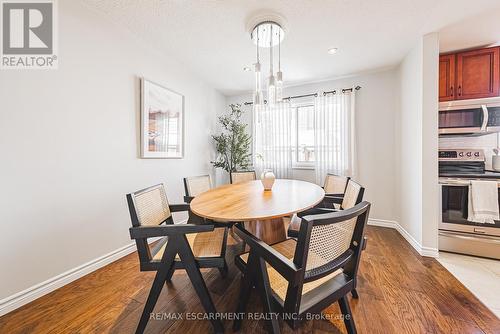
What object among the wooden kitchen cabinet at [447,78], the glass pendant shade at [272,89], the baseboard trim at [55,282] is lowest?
the baseboard trim at [55,282]

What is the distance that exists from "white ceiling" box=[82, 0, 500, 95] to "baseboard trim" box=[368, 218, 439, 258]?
2.26 metres

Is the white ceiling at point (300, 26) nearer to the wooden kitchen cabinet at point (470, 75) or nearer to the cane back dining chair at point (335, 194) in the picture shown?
the wooden kitchen cabinet at point (470, 75)

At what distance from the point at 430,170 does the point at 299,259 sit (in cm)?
219

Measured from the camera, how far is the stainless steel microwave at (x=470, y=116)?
2.05 meters

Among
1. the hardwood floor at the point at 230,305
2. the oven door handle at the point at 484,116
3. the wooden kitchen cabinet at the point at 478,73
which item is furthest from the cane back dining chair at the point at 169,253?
the wooden kitchen cabinet at the point at 478,73

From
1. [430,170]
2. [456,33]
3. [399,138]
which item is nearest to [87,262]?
[430,170]

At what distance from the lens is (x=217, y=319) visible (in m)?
1.17

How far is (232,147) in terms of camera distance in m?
3.66

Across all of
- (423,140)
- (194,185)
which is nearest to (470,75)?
(423,140)

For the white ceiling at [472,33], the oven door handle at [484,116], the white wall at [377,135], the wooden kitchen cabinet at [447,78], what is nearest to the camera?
the white ceiling at [472,33]

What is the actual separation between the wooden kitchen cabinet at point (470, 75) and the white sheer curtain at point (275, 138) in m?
2.00

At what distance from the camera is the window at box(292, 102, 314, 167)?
3.54 metres

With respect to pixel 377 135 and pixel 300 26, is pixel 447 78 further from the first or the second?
pixel 300 26

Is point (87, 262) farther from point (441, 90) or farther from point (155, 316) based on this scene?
point (441, 90)
